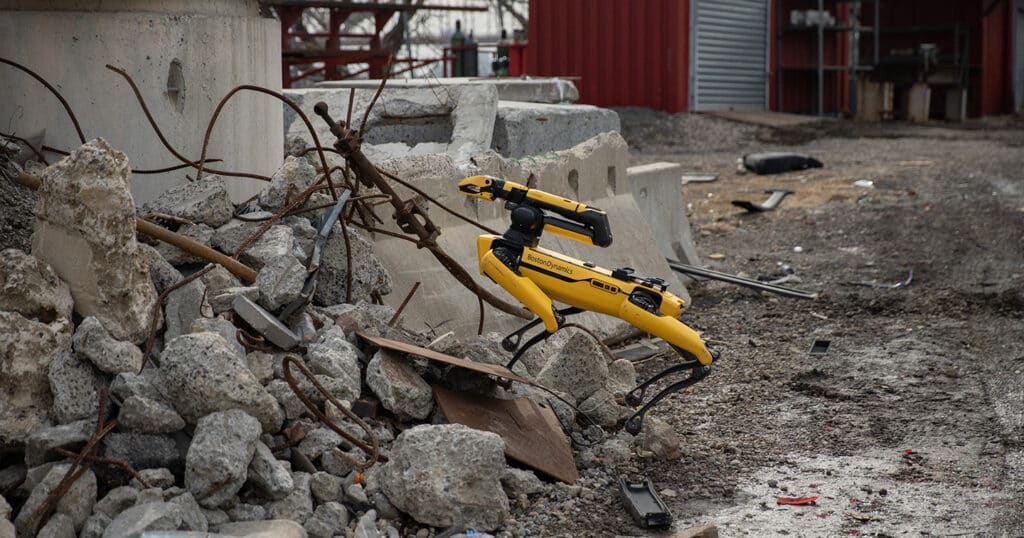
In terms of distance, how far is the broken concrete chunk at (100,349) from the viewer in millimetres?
3980

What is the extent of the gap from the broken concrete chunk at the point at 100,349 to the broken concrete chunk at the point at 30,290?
16cm

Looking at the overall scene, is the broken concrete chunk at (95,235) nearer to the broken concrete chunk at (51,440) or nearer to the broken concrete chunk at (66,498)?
the broken concrete chunk at (51,440)

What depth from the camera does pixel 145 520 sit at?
11.3 ft

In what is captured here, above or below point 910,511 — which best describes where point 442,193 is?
above

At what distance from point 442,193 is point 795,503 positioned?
9.25ft

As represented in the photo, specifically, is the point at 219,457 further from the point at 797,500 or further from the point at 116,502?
the point at 797,500

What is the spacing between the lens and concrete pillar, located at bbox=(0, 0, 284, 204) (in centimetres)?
532

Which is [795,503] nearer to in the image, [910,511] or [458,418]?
[910,511]

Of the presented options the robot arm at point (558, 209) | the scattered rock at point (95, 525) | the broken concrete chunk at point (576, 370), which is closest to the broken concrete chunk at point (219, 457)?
the scattered rock at point (95, 525)

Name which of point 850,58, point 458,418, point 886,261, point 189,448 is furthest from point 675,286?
point 850,58

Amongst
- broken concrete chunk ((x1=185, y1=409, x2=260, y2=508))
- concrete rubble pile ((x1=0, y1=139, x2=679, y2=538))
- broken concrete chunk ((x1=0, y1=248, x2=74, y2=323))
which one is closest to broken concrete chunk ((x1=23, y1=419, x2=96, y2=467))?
concrete rubble pile ((x1=0, y1=139, x2=679, y2=538))

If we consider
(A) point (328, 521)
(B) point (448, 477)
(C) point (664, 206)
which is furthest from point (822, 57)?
(A) point (328, 521)

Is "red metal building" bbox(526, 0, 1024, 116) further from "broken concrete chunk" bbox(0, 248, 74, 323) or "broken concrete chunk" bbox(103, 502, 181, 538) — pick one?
"broken concrete chunk" bbox(103, 502, 181, 538)

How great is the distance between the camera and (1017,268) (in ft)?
30.1
